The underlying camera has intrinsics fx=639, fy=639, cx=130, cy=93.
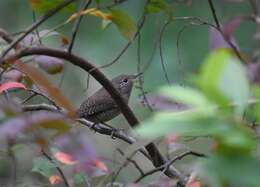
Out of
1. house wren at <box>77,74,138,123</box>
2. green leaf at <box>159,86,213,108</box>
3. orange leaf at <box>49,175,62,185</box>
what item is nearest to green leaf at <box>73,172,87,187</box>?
orange leaf at <box>49,175,62,185</box>

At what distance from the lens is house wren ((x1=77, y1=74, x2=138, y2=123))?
13.5ft

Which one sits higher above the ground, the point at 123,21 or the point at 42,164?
the point at 123,21

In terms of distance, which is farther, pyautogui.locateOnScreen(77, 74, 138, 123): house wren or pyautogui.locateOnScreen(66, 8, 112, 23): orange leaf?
pyautogui.locateOnScreen(77, 74, 138, 123): house wren

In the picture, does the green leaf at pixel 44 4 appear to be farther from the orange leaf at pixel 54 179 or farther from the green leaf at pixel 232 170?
the green leaf at pixel 232 170

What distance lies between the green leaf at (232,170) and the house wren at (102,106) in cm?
329

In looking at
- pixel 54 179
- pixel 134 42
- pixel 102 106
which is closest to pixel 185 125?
pixel 54 179

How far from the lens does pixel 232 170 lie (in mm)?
700

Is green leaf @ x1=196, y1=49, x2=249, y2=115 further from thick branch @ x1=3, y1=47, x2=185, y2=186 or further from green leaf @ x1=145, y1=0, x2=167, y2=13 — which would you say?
green leaf @ x1=145, y1=0, x2=167, y2=13

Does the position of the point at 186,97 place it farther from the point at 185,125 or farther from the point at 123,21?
the point at 123,21

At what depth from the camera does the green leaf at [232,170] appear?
0.70 metres

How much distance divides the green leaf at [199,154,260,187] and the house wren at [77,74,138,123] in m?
3.29

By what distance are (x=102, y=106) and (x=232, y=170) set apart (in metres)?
3.43

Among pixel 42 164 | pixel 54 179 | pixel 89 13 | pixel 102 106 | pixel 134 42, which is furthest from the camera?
pixel 134 42

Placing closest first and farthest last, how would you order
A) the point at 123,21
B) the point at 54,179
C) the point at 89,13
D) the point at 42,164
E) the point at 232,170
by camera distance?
the point at 232,170 < the point at 89,13 < the point at 123,21 < the point at 42,164 < the point at 54,179
